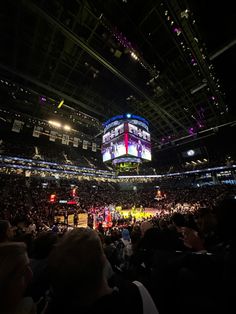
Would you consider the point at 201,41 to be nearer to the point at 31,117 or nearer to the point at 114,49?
the point at 114,49

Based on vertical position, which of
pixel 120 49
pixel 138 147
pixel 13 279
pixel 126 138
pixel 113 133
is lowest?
pixel 13 279

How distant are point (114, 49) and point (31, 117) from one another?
32.2 feet

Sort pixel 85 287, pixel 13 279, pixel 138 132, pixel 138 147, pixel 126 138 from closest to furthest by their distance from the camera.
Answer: pixel 85 287
pixel 13 279
pixel 126 138
pixel 138 147
pixel 138 132

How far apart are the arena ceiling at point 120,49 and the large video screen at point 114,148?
3714 mm

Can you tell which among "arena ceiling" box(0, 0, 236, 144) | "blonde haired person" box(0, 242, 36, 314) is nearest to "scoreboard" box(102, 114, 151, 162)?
"arena ceiling" box(0, 0, 236, 144)

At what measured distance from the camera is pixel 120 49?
28.5 ft

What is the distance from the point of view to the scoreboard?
1017cm

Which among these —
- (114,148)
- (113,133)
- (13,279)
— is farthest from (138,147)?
(13,279)

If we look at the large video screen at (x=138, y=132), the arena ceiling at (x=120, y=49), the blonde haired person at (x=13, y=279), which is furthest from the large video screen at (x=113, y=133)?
the blonde haired person at (x=13, y=279)

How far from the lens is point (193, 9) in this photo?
7125 mm

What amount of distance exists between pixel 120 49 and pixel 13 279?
10.6 m

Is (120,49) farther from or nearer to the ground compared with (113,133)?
farther from the ground

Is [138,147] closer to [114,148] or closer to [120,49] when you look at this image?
[114,148]

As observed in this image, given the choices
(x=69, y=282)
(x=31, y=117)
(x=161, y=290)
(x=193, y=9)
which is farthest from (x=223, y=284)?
(x=31, y=117)
